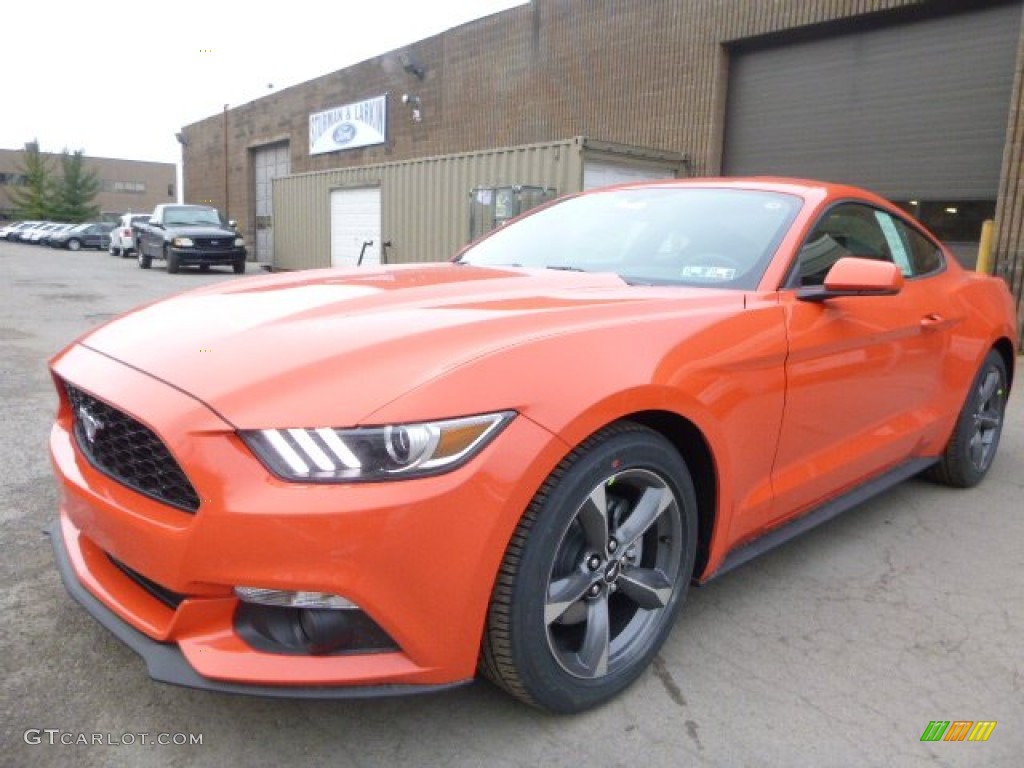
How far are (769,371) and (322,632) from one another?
1.52m

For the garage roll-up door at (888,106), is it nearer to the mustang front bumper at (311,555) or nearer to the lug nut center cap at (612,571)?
the lug nut center cap at (612,571)

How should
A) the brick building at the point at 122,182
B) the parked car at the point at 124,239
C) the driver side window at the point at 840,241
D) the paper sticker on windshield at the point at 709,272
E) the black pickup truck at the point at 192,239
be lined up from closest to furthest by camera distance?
1. the paper sticker on windshield at the point at 709,272
2. the driver side window at the point at 840,241
3. the black pickup truck at the point at 192,239
4. the parked car at the point at 124,239
5. the brick building at the point at 122,182

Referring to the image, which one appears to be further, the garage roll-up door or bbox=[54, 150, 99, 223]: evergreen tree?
bbox=[54, 150, 99, 223]: evergreen tree

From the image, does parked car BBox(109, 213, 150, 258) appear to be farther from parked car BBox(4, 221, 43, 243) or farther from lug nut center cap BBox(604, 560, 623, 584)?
lug nut center cap BBox(604, 560, 623, 584)

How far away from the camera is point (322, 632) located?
168 centimetres

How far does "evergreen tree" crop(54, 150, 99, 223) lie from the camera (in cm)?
6219

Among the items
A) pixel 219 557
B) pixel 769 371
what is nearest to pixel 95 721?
pixel 219 557

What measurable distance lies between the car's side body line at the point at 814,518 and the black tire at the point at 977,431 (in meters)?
0.31

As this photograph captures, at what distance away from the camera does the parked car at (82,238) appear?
41.0 m

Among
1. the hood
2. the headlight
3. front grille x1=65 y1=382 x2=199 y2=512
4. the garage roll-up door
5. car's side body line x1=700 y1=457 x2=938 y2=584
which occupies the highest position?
the garage roll-up door

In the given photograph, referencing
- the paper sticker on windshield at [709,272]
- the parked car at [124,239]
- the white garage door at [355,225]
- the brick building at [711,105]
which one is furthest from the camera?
the parked car at [124,239]

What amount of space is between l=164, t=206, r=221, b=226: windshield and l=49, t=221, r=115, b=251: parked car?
24.1 metres

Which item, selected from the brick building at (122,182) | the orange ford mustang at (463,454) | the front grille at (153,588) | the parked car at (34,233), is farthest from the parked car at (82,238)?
the front grille at (153,588)

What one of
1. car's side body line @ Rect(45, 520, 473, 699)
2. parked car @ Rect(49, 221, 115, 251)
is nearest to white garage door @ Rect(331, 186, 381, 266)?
car's side body line @ Rect(45, 520, 473, 699)
